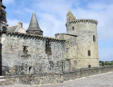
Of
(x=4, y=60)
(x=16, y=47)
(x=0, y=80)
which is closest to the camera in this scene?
(x=0, y=80)


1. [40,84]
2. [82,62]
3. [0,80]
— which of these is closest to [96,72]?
[82,62]

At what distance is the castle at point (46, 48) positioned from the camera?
20.7m

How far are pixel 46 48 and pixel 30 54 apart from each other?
3051mm

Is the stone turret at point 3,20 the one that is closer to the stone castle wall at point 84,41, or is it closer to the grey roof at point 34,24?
the grey roof at point 34,24

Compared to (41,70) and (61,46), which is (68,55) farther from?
(41,70)

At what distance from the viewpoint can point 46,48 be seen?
82.6 feet

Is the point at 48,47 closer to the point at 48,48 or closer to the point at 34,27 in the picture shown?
the point at 48,48

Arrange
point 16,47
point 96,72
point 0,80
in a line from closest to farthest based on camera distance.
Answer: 1. point 0,80
2. point 16,47
3. point 96,72

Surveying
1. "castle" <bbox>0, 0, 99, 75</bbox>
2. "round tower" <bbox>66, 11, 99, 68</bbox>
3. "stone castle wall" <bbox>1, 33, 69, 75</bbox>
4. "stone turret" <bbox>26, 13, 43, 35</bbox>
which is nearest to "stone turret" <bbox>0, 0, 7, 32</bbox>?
"castle" <bbox>0, 0, 99, 75</bbox>

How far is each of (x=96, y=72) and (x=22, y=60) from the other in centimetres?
987

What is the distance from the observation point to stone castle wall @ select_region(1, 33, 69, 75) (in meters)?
20.4

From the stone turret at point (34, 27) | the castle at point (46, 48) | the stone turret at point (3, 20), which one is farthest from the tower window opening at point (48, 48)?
the stone turret at point (34, 27)

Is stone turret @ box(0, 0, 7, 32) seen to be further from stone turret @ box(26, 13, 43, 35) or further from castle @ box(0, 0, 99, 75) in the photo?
stone turret @ box(26, 13, 43, 35)

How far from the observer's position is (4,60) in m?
20.0
